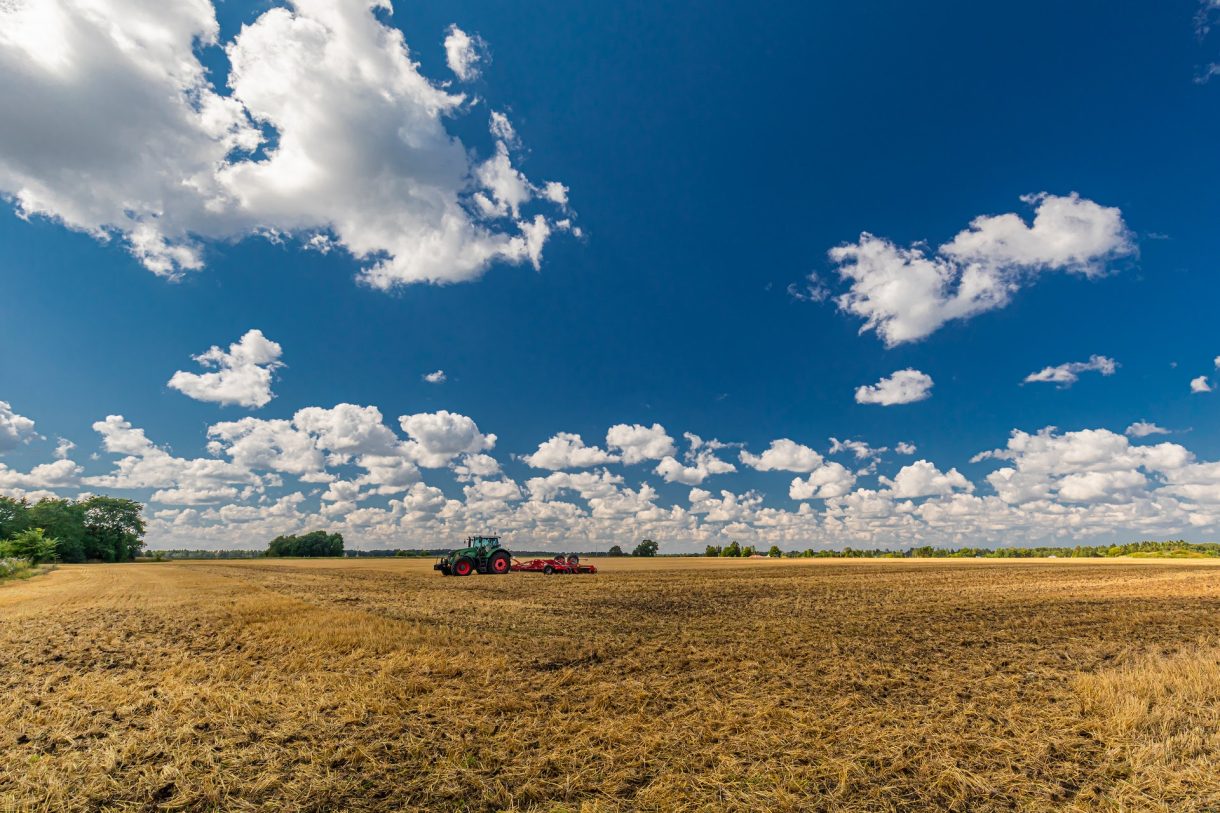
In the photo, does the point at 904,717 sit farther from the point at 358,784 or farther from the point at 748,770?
the point at 358,784

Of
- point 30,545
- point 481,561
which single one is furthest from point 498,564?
point 30,545

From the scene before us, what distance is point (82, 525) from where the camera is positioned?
93062mm

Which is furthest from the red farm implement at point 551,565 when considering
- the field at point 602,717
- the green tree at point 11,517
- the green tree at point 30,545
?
the green tree at point 11,517

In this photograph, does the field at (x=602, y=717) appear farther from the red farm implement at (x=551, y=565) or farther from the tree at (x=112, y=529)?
the tree at (x=112, y=529)

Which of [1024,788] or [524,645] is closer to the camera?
[1024,788]

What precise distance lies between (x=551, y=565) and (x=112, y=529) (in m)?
102

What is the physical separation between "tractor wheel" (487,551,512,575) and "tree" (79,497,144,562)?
96.2 metres

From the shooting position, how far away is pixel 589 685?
9.88 metres

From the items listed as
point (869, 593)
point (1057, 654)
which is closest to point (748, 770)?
point (1057, 654)

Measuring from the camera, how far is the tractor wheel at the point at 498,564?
41.3 meters

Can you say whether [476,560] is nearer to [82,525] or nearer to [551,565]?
[551,565]

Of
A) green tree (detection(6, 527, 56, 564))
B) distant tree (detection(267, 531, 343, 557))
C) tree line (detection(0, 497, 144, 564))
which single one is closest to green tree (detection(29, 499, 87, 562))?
tree line (detection(0, 497, 144, 564))

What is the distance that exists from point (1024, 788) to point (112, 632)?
798 inches

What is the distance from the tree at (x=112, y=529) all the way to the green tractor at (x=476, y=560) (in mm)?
93859
